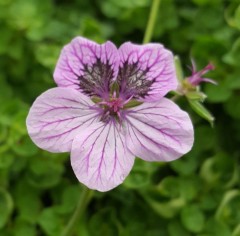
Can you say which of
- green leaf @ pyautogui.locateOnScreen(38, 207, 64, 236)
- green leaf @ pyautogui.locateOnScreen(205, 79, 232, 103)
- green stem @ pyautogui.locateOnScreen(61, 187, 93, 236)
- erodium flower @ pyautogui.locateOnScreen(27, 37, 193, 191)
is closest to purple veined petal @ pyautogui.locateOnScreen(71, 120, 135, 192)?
erodium flower @ pyautogui.locateOnScreen(27, 37, 193, 191)

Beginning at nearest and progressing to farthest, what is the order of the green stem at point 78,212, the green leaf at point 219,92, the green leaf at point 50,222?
the green stem at point 78,212, the green leaf at point 50,222, the green leaf at point 219,92

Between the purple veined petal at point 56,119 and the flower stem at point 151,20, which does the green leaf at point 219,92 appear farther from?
the purple veined petal at point 56,119

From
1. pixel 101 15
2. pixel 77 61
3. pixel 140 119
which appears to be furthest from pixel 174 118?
pixel 101 15

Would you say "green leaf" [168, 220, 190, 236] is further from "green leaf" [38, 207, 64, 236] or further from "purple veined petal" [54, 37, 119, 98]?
"purple veined petal" [54, 37, 119, 98]

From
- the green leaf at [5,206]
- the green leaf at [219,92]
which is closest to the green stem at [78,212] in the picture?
the green leaf at [5,206]

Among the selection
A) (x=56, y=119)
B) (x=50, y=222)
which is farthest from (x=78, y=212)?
(x=56, y=119)

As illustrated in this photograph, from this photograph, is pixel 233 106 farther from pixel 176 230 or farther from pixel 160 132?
pixel 160 132

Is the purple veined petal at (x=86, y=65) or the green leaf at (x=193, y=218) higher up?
the purple veined petal at (x=86, y=65)

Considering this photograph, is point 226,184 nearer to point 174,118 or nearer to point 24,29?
point 174,118
